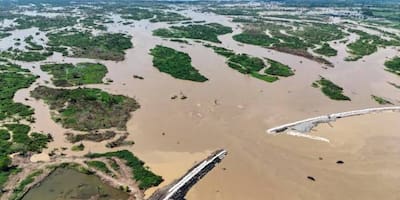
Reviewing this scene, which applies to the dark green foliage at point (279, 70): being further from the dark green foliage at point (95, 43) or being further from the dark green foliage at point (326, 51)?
the dark green foliage at point (95, 43)

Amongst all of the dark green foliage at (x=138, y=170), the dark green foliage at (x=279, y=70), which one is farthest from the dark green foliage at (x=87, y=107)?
the dark green foliage at (x=279, y=70)

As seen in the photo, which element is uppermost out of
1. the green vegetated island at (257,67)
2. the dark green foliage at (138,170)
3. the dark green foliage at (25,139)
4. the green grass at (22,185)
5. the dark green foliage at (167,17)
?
the dark green foliage at (167,17)

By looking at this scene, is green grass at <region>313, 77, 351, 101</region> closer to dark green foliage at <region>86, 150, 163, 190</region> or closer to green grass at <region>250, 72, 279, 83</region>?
green grass at <region>250, 72, 279, 83</region>

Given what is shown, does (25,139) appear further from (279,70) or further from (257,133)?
(279,70)

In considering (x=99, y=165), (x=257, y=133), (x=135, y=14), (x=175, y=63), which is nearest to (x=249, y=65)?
(x=175, y=63)

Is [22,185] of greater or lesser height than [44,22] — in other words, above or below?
below

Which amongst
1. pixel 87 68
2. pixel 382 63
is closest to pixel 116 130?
pixel 87 68
